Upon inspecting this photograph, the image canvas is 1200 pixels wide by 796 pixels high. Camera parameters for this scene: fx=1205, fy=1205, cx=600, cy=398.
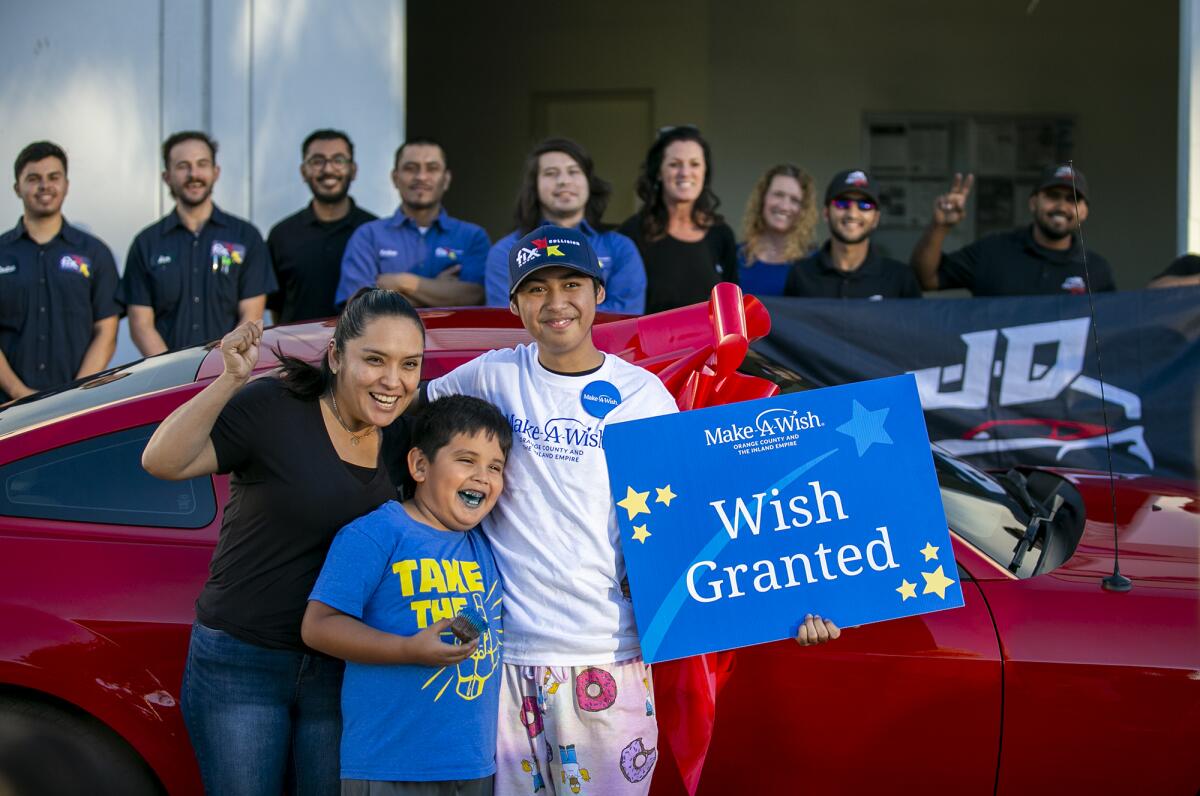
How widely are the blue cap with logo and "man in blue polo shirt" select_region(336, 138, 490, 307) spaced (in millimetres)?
2483

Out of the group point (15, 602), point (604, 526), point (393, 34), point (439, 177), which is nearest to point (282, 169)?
point (393, 34)

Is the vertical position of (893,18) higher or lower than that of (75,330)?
higher

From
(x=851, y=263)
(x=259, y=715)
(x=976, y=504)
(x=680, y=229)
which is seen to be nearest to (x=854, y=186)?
(x=851, y=263)

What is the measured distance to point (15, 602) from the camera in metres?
2.64

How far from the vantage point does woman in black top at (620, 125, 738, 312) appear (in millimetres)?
5074

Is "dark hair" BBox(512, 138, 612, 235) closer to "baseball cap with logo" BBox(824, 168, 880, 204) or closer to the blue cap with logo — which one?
"baseball cap with logo" BBox(824, 168, 880, 204)

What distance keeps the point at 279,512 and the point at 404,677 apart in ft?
1.35

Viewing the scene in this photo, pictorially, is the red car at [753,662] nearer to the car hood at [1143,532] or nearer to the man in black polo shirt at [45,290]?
the car hood at [1143,532]

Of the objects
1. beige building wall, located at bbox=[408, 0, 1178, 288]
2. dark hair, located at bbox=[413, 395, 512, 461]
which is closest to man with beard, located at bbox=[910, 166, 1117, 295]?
dark hair, located at bbox=[413, 395, 512, 461]

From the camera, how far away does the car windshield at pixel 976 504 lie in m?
2.94

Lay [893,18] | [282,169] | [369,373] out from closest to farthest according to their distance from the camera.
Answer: [369,373]
[282,169]
[893,18]

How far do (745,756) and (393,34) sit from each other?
213 inches

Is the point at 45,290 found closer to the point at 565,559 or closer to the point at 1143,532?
the point at 565,559

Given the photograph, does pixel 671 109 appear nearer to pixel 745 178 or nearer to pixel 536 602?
pixel 745 178
